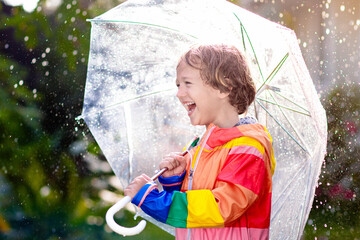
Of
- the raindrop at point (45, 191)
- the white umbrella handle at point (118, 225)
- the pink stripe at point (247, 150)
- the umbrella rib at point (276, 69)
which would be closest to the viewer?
the white umbrella handle at point (118, 225)

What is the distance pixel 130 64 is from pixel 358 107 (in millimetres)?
3814

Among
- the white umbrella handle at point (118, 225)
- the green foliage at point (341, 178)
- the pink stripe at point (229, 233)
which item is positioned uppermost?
the white umbrella handle at point (118, 225)

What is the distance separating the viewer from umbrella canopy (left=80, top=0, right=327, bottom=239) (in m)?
1.54

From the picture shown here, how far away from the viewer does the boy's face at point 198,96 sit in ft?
4.61

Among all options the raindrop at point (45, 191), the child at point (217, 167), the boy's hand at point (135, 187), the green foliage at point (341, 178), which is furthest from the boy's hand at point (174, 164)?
the green foliage at point (341, 178)

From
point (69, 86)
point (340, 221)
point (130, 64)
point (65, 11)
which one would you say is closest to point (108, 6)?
point (65, 11)

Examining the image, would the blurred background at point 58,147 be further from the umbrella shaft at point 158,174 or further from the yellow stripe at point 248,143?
the yellow stripe at point 248,143

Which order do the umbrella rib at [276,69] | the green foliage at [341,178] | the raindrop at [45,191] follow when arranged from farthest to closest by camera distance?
the green foliage at [341,178]
the raindrop at [45,191]
the umbrella rib at [276,69]

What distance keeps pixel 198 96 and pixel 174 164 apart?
8.5 inches

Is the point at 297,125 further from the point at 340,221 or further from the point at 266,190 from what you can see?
the point at 340,221

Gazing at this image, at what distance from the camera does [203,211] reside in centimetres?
126

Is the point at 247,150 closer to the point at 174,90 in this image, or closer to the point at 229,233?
the point at 229,233

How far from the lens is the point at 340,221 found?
15.5 feet

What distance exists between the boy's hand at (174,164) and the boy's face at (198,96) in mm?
127
